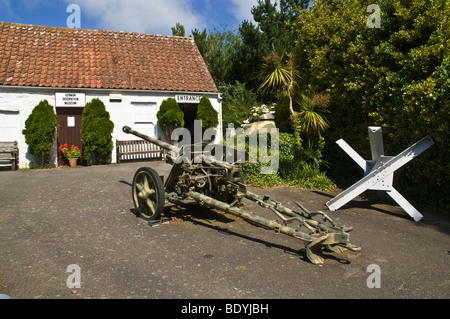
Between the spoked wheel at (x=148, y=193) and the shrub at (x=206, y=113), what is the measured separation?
9022 mm

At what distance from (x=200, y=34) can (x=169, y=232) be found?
19842mm

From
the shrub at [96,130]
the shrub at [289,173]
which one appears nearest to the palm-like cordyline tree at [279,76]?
the shrub at [289,173]

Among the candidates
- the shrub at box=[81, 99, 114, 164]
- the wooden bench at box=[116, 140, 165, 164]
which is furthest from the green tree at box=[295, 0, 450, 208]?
the shrub at box=[81, 99, 114, 164]

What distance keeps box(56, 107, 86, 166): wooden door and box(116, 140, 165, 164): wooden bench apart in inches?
55.3

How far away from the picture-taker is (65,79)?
13.4 meters

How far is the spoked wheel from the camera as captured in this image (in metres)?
5.64

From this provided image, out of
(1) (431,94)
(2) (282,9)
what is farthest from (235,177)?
(2) (282,9)

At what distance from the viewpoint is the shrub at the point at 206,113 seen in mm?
15031

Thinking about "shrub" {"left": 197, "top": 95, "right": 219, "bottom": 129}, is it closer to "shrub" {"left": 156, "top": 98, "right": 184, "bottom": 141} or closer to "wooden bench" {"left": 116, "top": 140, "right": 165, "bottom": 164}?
"shrub" {"left": 156, "top": 98, "right": 184, "bottom": 141}

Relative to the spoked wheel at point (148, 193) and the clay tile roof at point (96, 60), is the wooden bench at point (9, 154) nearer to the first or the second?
the clay tile roof at point (96, 60)

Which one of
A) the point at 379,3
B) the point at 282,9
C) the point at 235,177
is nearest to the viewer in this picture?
the point at 235,177

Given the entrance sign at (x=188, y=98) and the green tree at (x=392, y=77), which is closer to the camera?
the green tree at (x=392, y=77)

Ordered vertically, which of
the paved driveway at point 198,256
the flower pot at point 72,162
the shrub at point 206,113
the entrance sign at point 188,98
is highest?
the entrance sign at point 188,98
